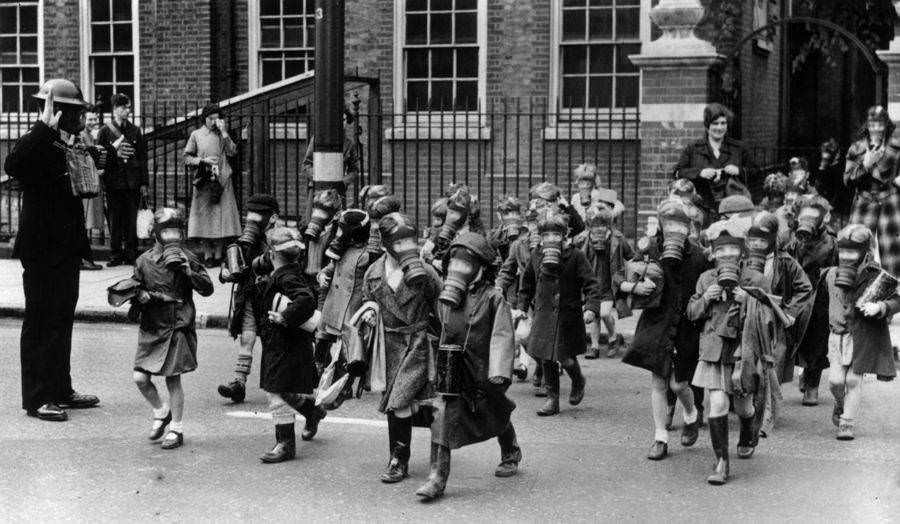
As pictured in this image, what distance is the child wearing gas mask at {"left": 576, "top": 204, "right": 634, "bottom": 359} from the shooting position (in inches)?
426

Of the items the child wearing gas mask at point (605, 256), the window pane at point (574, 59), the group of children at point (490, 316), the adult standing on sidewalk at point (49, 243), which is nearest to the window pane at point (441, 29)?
the window pane at point (574, 59)

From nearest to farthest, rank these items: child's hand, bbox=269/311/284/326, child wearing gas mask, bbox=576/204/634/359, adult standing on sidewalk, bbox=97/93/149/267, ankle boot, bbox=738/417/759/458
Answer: child's hand, bbox=269/311/284/326
ankle boot, bbox=738/417/759/458
child wearing gas mask, bbox=576/204/634/359
adult standing on sidewalk, bbox=97/93/149/267

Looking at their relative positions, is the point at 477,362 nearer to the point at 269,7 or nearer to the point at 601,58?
the point at 601,58

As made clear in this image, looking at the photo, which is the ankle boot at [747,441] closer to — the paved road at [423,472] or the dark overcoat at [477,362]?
the paved road at [423,472]

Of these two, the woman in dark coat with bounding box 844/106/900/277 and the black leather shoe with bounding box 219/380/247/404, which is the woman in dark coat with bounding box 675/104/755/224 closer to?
the woman in dark coat with bounding box 844/106/900/277

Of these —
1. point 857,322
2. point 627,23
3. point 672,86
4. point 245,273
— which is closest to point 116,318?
point 245,273

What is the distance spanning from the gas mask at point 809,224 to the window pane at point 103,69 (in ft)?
40.9

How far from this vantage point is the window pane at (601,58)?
671 inches

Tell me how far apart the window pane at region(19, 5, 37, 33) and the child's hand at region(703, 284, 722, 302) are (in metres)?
14.6

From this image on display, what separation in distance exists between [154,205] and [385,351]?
1087 cm

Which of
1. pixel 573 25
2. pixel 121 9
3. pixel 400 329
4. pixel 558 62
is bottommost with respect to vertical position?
pixel 400 329

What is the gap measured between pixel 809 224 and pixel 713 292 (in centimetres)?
224

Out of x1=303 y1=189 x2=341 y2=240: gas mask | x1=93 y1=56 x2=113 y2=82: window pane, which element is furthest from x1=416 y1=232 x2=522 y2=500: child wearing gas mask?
x1=93 y1=56 x2=113 y2=82: window pane

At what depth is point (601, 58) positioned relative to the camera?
1708 centimetres
